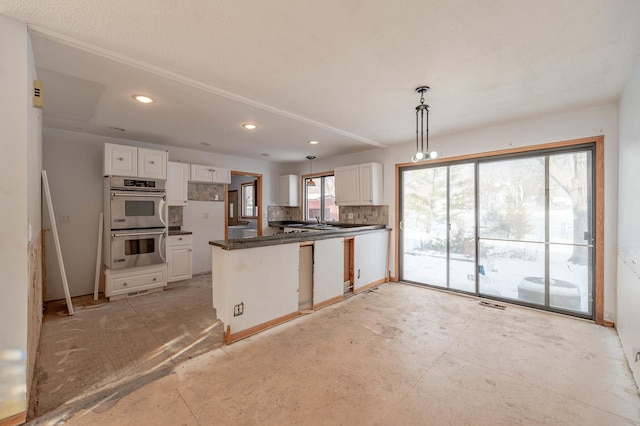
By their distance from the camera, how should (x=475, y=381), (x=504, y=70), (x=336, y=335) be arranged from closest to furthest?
(x=475, y=381) → (x=504, y=70) → (x=336, y=335)

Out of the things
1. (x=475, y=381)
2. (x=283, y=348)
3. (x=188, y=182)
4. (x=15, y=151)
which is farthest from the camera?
(x=188, y=182)

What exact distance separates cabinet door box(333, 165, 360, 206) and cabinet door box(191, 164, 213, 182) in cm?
238

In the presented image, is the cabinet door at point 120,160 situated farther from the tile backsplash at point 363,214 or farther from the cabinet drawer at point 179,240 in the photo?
the tile backsplash at point 363,214

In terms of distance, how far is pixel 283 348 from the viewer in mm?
2430

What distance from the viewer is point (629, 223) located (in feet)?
7.32

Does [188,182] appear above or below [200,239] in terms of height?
above

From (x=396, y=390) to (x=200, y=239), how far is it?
4.41 meters

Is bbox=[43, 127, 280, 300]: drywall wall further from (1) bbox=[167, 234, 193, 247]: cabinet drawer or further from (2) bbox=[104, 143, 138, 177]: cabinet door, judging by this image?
(1) bbox=[167, 234, 193, 247]: cabinet drawer

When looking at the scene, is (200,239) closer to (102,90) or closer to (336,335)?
(102,90)

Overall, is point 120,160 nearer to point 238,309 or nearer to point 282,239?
point 282,239

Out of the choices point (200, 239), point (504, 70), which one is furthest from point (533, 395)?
point (200, 239)

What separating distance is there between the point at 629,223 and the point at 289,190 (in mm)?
5133

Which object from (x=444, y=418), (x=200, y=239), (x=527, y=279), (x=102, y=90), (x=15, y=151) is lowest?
(x=444, y=418)

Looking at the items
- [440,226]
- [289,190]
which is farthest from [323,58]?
[289,190]
